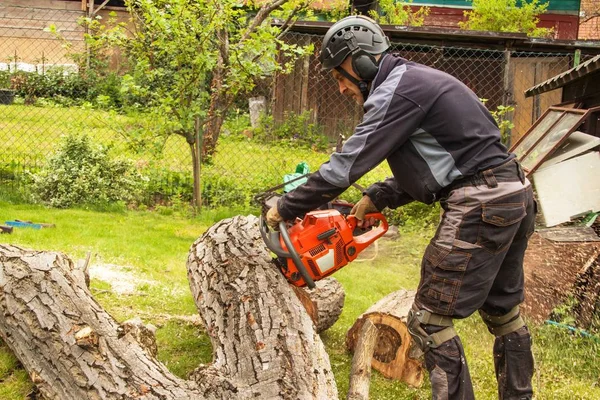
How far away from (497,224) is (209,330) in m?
1.62

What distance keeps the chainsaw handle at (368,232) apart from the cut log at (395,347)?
2.31ft

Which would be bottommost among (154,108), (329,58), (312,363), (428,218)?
(428,218)

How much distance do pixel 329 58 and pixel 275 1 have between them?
19.7 ft

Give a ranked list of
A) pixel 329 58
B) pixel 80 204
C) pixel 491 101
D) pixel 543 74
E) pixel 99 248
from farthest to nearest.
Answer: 1. pixel 491 101
2. pixel 543 74
3. pixel 80 204
4. pixel 99 248
5. pixel 329 58

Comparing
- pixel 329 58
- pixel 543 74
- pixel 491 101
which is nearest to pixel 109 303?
pixel 329 58

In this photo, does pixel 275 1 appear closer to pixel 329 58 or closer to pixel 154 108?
pixel 154 108

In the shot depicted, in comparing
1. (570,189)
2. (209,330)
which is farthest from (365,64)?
(570,189)

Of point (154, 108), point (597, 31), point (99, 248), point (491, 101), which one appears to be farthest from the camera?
point (597, 31)

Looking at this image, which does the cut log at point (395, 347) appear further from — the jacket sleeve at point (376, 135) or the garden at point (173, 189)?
the jacket sleeve at point (376, 135)

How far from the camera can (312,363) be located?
3.16 metres

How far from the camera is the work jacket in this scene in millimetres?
3072

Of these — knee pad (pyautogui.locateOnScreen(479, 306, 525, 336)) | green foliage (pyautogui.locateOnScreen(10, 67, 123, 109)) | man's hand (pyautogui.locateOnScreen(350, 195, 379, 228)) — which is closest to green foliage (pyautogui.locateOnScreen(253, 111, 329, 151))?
green foliage (pyautogui.locateOnScreen(10, 67, 123, 109))

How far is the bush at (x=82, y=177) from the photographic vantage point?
7.86 meters

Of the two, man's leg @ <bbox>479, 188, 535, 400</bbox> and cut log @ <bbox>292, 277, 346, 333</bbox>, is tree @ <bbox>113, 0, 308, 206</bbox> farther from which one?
man's leg @ <bbox>479, 188, 535, 400</bbox>
